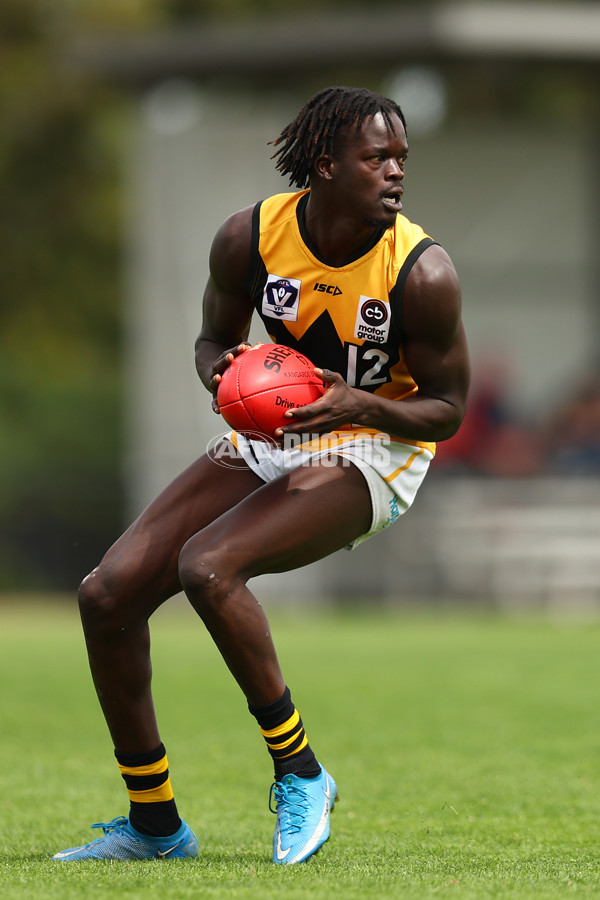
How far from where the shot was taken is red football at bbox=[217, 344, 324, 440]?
14.8 ft

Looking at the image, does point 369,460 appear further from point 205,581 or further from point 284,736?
point 284,736

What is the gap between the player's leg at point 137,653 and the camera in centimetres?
481

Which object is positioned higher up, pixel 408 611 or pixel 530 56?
pixel 530 56

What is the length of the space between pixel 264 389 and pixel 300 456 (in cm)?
52

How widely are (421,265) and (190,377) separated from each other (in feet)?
51.1

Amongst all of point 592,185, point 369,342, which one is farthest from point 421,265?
point 592,185

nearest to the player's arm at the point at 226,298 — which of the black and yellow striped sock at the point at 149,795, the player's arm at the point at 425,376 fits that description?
the player's arm at the point at 425,376

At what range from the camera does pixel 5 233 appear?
30.0 metres

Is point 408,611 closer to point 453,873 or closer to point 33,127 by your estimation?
point 453,873

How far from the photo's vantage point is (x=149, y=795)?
193 inches

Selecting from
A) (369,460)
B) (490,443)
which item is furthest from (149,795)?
(490,443)

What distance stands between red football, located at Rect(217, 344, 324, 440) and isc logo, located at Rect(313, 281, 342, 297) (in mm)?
305

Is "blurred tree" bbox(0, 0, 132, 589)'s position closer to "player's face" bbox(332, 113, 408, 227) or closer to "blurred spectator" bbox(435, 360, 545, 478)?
"blurred spectator" bbox(435, 360, 545, 478)

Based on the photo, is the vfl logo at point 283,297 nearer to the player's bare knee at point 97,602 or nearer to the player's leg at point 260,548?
the player's leg at point 260,548
